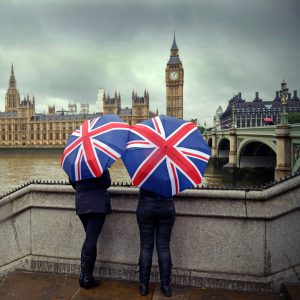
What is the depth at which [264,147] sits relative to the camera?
29.0 meters

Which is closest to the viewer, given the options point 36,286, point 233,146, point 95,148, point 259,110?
point 95,148

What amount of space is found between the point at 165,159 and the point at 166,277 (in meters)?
1.10

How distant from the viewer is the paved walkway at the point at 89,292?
9.99 ft

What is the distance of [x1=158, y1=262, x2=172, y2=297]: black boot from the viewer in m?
2.99

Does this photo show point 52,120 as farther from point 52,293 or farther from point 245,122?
point 52,293

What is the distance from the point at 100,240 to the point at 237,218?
145 centimetres

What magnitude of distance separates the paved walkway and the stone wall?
4.3 inches

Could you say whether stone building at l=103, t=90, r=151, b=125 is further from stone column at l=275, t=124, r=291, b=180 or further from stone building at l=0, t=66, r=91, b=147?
stone column at l=275, t=124, r=291, b=180

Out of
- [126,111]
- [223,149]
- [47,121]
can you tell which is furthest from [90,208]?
[47,121]

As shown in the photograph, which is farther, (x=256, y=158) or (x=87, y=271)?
(x=256, y=158)

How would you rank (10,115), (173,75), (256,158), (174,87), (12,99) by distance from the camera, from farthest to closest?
1. (12,99)
2. (173,75)
3. (174,87)
4. (10,115)
5. (256,158)

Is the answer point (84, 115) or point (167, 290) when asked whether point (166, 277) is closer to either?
point (167, 290)

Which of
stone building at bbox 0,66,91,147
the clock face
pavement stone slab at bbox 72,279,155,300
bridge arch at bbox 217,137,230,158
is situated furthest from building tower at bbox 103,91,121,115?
pavement stone slab at bbox 72,279,155,300

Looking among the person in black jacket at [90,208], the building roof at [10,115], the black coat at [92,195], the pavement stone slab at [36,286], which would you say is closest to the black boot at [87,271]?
the person in black jacket at [90,208]
